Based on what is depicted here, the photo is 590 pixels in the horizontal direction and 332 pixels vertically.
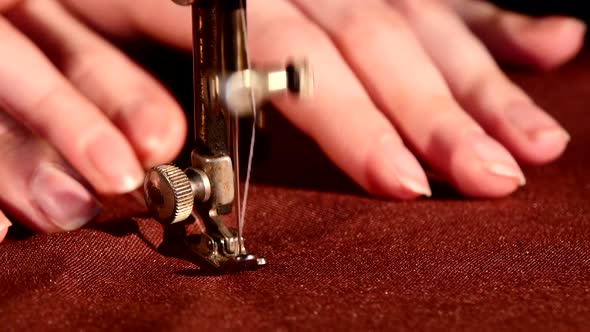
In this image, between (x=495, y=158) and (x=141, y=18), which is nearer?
(x=495, y=158)

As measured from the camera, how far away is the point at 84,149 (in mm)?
590

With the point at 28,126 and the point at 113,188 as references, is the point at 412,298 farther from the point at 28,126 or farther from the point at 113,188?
the point at 28,126

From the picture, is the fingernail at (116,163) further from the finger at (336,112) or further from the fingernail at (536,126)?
the fingernail at (536,126)

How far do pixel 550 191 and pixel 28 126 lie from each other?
0.42 meters

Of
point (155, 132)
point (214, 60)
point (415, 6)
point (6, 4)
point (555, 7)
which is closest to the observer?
point (214, 60)

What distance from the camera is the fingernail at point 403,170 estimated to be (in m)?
0.67

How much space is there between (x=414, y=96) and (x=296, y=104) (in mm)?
105

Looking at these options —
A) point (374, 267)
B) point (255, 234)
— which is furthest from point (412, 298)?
point (255, 234)

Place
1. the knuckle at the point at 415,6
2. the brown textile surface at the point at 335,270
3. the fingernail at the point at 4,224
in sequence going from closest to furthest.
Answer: the brown textile surface at the point at 335,270 < the fingernail at the point at 4,224 < the knuckle at the point at 415,6

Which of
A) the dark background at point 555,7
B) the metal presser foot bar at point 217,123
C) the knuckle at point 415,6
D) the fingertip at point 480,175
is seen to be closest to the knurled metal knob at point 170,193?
the metal presser foot bar at point 217,123

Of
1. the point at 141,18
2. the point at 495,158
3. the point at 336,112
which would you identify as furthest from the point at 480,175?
the point at 141,18

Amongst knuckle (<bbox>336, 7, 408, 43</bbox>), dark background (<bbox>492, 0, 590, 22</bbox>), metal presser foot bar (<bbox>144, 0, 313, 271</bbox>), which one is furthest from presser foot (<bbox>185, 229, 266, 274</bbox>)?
dark background (<bbox>492, 0, 590, 22</bbox>)

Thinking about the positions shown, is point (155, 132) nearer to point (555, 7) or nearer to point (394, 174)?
point (394, 174)

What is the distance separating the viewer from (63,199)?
60 centimetres
